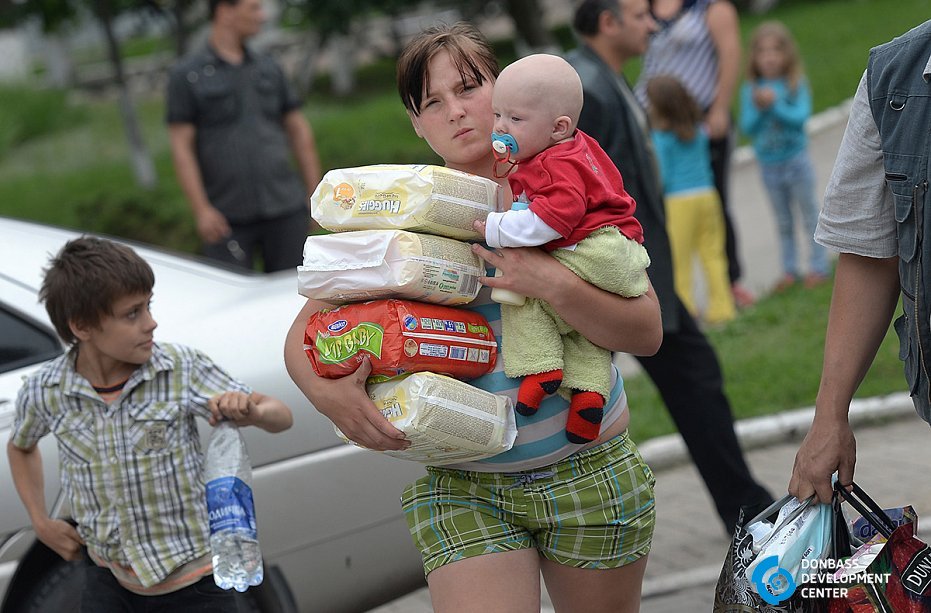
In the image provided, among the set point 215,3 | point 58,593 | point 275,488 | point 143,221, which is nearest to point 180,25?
point 143,221

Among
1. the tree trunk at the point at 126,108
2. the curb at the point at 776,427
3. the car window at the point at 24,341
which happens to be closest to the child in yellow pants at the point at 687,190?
the curb at the point at 776,427

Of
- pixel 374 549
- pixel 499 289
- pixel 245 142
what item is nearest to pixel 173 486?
pixel 374 549

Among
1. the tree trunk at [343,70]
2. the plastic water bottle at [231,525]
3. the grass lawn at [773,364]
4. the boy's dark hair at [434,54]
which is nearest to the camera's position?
the boy's dark hair at [434,54]

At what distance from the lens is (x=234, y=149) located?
624cm

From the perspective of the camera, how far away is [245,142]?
6.24 meters

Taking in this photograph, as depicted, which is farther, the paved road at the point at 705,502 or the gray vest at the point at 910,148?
the paved road at the point at 705,502

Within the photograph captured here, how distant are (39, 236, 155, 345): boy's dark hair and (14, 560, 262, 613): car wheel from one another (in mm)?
754

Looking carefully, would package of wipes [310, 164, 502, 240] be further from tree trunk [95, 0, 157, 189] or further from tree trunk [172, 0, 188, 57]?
tree trunk [172, 0, 188, 57]

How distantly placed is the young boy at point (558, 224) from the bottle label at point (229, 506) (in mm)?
914

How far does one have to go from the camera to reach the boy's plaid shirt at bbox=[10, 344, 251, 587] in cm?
321

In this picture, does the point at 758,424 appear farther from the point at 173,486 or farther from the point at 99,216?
the point at 99,216

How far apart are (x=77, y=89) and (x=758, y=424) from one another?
23.2m

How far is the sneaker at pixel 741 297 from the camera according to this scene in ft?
27.6

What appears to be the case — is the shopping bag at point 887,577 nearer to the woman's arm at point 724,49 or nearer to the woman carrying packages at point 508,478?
the woman carrying packages at point 508,478
